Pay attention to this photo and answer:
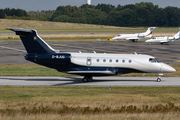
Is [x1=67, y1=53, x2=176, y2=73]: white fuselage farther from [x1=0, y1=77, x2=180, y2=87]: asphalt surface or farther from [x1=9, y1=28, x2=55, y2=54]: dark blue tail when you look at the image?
[x1=9, y1=28, x2=55, y2=54]: dark blue tail

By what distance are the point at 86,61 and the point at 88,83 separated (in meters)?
2.17

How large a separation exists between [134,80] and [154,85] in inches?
119

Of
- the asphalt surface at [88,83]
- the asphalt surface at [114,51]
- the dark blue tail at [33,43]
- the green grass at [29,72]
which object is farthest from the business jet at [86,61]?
the asphalt surface at [114,51]

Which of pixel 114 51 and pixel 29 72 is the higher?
pixel 114 51

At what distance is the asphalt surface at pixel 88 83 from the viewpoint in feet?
81.1

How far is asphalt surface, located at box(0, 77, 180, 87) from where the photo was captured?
2472 centimetres

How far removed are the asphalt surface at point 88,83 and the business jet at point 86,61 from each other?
1078mm

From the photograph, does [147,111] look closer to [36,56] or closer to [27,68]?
[36,56]

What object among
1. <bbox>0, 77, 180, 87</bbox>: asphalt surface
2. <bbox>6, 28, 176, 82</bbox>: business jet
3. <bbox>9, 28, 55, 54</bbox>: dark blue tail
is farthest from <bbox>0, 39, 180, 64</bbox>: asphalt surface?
<bbox>6, 28, 176, 82</bbox>: business jet

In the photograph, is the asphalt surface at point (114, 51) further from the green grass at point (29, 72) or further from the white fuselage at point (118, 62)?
the white fuselage at point (118, 62)

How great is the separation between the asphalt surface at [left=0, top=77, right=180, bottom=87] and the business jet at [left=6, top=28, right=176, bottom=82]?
1.08 meters

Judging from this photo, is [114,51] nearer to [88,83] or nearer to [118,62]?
[118,62]

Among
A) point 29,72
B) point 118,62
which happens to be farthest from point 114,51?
point 118,62

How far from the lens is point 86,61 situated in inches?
993
